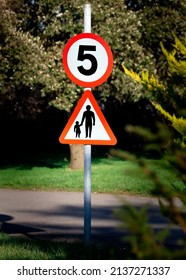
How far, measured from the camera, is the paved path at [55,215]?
10188mm

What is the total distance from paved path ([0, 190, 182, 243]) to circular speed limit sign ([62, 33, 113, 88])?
6.23 feet

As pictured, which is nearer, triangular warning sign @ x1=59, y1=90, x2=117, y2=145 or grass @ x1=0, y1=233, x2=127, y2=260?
grass @ x1=0, y1=233, x2=127, y2=260

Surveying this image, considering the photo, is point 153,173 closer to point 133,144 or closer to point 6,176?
point 6,176

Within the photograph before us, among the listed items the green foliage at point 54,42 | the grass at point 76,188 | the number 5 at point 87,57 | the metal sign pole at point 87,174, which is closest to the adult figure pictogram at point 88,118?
the metal sign pole at point 87,174

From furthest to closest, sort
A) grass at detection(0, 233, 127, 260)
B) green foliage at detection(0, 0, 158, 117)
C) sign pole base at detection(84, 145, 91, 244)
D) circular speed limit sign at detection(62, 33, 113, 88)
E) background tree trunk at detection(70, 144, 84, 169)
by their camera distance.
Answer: background tree trunk at detection(70, 144, 84, 169)
green foliage at detection(0, 0, 158, 117)
sign pole base at detection(84, 145, 91, 244)
circular speed limit sign at detection(62, 33, 113, 88)
grass at detection(0, 233, 127, 260)

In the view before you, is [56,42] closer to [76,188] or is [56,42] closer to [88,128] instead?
[76,188]

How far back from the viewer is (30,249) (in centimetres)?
792

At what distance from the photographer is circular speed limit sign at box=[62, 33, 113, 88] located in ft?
24.5

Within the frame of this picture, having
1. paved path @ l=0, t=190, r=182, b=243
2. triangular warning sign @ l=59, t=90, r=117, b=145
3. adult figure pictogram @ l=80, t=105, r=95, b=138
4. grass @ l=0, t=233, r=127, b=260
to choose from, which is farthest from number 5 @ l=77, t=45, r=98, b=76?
paved path @ l=0, t=190, r=182, b=243

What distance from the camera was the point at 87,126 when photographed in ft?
24.7

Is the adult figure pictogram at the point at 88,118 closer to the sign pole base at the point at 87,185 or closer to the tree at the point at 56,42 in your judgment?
the sign pole base at the point at 87,185

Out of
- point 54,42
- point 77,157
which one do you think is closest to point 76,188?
point 77,157

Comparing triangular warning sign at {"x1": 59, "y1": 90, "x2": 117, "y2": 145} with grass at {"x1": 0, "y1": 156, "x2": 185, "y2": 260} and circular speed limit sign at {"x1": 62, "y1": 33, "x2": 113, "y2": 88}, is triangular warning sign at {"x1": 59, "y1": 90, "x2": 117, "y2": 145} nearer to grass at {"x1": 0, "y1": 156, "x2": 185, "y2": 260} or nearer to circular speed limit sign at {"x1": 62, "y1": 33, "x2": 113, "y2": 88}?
circular speed limit sign at {"x1": 62, "y1": 33, "x2": 113, "y2": 88}

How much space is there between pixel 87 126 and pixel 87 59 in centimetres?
68
